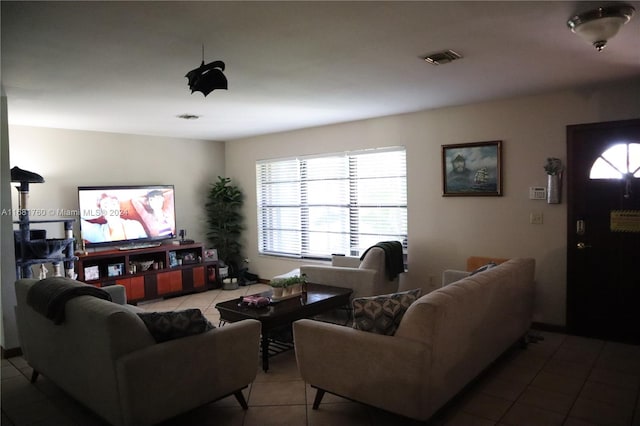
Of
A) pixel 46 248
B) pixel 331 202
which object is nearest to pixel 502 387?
pixel 331 202

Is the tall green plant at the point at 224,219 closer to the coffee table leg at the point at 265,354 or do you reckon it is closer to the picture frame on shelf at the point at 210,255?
the picture frame on shelf at the point at 210,255

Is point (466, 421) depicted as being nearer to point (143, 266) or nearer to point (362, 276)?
point (362, 276)

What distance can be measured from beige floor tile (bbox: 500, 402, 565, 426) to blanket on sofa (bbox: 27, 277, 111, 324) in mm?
2776

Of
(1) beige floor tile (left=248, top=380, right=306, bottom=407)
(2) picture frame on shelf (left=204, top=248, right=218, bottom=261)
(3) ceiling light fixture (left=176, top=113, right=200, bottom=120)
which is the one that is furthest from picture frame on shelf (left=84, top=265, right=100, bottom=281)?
(1) beige floor tile (left=248, top=380, right=306, bottom=407)

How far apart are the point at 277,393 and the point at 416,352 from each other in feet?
4.23

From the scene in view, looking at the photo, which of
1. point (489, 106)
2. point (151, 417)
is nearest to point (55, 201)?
point (151, 417)

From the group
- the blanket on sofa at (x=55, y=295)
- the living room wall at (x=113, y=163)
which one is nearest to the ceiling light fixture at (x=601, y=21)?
the blanket on sofa at (x=55, y=295)

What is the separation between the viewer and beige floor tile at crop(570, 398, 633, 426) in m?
2.65

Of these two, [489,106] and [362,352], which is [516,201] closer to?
[489,106]

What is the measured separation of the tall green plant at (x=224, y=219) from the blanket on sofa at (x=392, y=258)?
3.20 m

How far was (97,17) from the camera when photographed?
2.36m

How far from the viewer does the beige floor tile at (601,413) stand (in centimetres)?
265

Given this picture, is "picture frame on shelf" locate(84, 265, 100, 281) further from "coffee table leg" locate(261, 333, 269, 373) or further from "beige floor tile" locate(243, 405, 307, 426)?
"beige floor tile" locate(243, 405, 307, 426)

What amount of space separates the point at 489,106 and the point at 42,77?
4.28 meters
